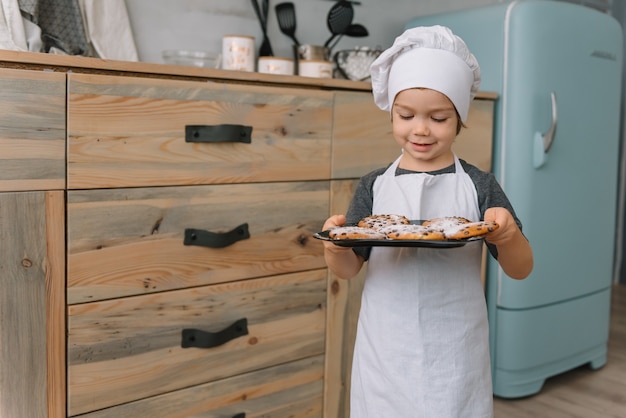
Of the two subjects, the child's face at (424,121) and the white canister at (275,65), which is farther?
the white canister at (275,65)

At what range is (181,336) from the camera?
59.9 inches

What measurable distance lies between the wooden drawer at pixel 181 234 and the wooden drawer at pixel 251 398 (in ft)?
0.81

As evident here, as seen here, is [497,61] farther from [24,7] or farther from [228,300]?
[24,7]

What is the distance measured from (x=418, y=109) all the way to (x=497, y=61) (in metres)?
1.16

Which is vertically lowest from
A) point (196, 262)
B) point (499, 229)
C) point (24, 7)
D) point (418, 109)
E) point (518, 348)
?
point (518, 348)

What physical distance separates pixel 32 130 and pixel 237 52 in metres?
0.81

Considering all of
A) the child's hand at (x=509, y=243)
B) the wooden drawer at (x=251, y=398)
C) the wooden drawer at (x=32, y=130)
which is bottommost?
the wooden drawer at (x=251, y=398)

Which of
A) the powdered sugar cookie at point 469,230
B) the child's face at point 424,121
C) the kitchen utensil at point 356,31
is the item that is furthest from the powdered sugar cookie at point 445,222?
the kitchen utensil at point 356,31

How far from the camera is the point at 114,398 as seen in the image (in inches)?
56.6

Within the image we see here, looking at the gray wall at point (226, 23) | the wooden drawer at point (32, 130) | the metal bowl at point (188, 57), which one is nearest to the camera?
the wooden drawer at point (32, 130)

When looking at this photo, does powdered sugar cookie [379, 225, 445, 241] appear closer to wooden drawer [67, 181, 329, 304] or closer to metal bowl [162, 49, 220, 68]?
wooden drawer [67, 181, 329, 304]

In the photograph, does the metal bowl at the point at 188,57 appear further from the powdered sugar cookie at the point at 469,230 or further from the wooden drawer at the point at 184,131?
the powdered sugar cookie at the point at 469,230

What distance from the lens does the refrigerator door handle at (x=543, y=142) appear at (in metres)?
2.16

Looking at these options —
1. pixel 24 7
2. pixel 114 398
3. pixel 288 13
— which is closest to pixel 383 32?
pixel 288 13
